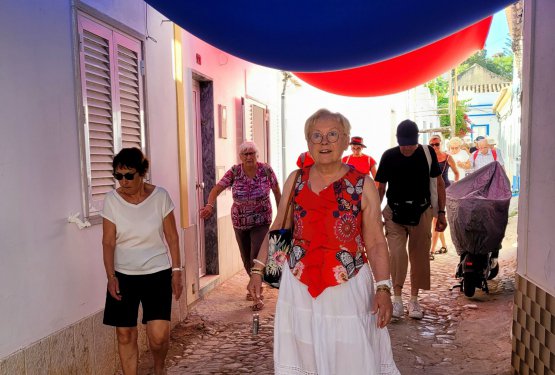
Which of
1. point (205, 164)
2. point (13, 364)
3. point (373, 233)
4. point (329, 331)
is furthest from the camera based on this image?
point (205, 164)

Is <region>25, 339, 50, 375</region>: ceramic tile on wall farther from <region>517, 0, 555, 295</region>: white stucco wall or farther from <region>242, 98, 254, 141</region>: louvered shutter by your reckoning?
<region>242, 98, 254, 141</region>: louvered shutter

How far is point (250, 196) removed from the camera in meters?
6.13

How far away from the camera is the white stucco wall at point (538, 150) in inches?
130

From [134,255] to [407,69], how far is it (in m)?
3.48

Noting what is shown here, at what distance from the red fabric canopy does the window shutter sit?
239 centimetres

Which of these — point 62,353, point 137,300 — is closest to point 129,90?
point 137,300

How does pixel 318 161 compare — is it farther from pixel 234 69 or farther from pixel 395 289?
pixel 234 69

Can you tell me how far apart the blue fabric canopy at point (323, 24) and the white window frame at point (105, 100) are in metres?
1.20

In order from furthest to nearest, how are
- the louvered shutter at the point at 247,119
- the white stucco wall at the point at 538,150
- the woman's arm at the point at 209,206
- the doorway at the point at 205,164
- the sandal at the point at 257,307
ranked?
the louvered shutter at the point at 247,119 → the doorway at the point at 205,164 → the sandal at the point at 257,307 → the woman's arm at the point at 209,206 → the white stucco wall at the point at 538,150

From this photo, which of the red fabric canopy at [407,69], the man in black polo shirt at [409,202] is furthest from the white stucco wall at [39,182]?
the red fabric canopy at [407,69]

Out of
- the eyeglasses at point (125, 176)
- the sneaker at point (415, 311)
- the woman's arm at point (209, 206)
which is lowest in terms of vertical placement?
the sneaker at point (415, 311)

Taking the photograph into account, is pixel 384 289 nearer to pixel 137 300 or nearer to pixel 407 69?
pixel 137 300

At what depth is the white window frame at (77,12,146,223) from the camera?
389 centimetres

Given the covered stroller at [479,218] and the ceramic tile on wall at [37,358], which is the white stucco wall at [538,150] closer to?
the covered stroller at [479,218]
